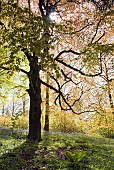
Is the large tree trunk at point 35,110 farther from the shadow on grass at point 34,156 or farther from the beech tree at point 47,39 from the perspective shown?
the shadow on grass at point 34,156

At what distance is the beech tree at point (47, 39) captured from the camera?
22.8 ft

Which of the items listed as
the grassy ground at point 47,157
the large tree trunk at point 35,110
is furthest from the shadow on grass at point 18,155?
the large tree trunk at point 35,110

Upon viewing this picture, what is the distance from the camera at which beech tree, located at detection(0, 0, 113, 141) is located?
22.8 feet

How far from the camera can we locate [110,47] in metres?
11.0

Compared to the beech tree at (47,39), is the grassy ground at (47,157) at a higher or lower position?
lower

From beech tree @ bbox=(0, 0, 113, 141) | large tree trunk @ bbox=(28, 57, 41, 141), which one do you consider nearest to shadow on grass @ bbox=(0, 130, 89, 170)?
large tree trunk @ bbox=(28, 57, 41, 141)

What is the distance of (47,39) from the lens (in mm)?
7402

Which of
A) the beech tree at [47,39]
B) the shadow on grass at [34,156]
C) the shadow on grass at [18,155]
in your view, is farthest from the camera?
the shadow on grass at [34,156]

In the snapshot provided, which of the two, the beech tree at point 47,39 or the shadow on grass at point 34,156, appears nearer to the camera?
the beech tree at point 47,39

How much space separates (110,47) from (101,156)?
4508 mm

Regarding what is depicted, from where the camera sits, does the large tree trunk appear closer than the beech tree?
No

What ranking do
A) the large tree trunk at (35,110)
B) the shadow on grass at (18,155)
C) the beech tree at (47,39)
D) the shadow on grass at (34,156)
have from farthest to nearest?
1. the large tree trunk at (35,110)
2. the shadow on grass at (34,156)
3. the shadow on grass at (18,155)
4. the beech tree at (47,39)

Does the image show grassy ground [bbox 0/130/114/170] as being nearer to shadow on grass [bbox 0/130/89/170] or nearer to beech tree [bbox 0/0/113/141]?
shadow on grass [bbox 0/130/89/170]

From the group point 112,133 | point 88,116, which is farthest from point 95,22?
point 88,116
